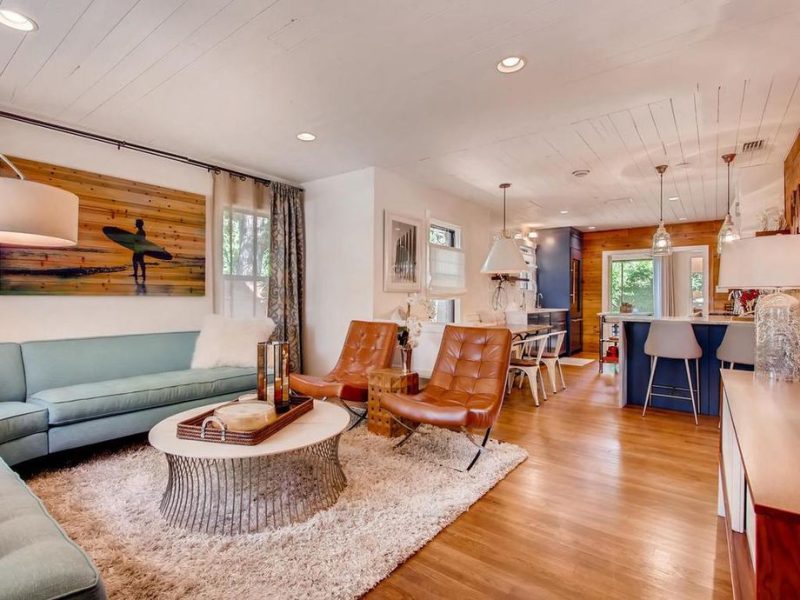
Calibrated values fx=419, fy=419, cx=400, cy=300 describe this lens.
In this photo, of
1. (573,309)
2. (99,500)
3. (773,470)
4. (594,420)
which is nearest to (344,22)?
(773,470)

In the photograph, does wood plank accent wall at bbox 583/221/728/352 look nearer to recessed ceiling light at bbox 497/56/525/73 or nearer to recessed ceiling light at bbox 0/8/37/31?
recessed ceiling light at bbox 497/56/525/73

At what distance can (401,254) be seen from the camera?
4.66 m

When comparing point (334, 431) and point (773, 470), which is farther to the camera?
point (334, 431)

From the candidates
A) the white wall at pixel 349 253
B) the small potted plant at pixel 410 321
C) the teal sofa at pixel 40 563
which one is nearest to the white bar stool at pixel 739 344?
the white wall at pixel 349 253

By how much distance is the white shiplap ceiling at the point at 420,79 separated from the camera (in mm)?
1998

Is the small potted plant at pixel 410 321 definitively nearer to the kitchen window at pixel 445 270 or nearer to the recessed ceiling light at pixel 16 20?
the kitchen window at pixel 445 270

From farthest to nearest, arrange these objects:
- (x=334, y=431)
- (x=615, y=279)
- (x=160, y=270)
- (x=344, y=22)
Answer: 1. (x=615, y=279)
2. (x=160, y=270)
3. (x=334, y=431)
4. (x=344, y=22)

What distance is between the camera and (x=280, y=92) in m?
2.76

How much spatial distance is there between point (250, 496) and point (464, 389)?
163cm

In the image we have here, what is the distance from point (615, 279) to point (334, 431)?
314 inches

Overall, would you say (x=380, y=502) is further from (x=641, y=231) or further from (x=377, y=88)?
(x=641, y=231)

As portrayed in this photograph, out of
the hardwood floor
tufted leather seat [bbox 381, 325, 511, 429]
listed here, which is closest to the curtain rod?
tufted leather seat [bbox 381, 325, 511, 429]

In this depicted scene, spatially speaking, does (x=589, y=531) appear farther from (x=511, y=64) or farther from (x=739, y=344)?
(x=739, y=344)

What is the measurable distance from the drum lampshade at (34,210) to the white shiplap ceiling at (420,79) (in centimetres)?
87
